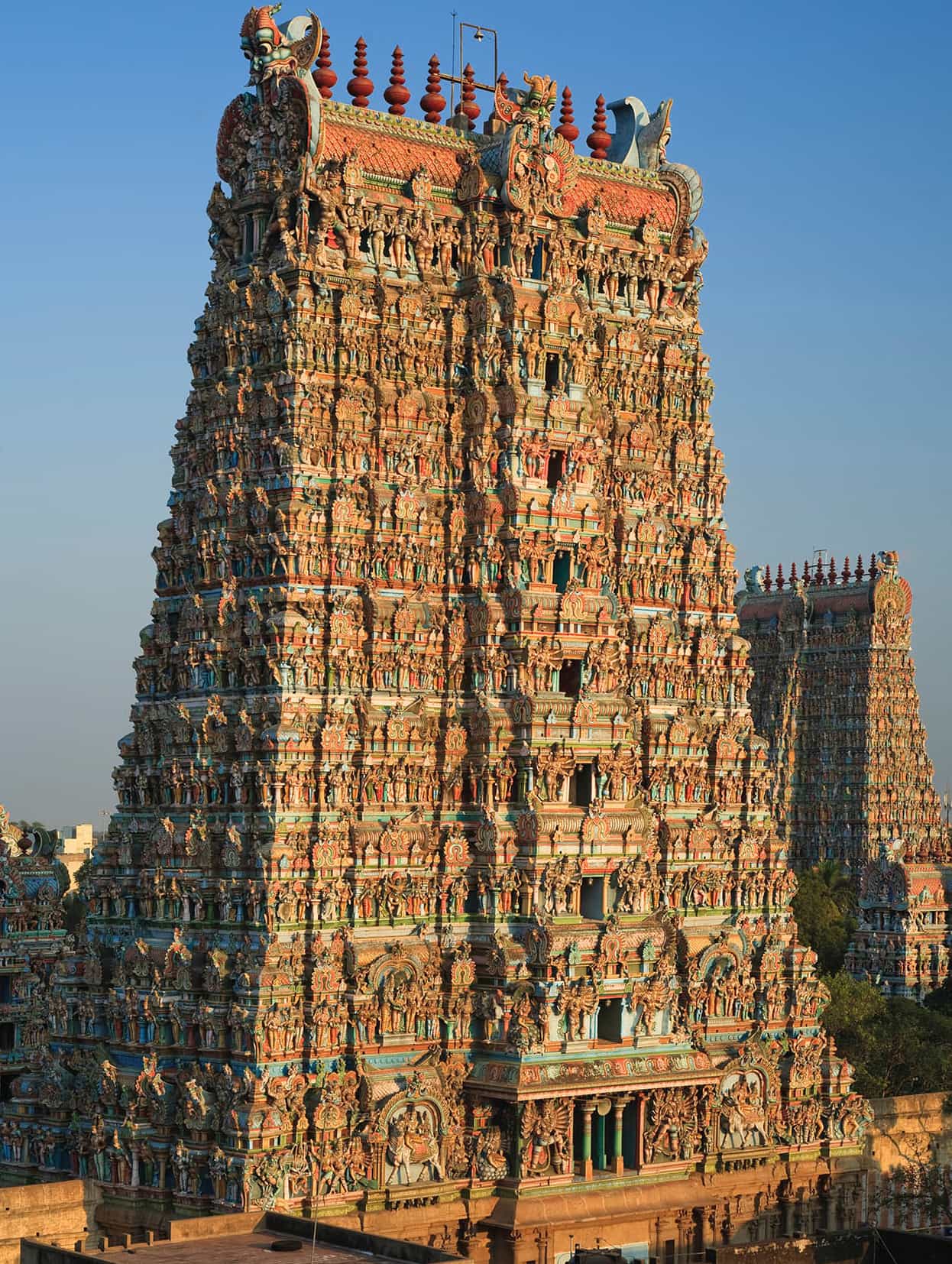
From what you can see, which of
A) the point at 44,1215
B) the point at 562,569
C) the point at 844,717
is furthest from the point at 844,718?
the point at 44,1215

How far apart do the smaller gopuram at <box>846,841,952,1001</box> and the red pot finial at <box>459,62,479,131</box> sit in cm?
5559

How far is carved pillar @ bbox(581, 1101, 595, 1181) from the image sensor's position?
61719 millimetres

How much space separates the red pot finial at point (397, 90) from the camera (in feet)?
220

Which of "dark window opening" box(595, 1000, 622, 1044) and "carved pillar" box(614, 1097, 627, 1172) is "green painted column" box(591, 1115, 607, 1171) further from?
"dark window opening" box(595, 1000, 622, 1044)

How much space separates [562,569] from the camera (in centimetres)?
6544

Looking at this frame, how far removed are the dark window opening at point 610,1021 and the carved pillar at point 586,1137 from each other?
1.69 metres

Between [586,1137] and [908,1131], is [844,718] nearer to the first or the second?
[908,1131]

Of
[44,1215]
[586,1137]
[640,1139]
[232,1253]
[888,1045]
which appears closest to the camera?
[232,1253]

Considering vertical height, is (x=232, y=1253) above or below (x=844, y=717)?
below

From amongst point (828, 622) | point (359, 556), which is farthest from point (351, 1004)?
point (828, 622)

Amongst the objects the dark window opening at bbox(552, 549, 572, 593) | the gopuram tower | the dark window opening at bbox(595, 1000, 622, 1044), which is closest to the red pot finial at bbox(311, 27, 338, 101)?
the gopuram tower

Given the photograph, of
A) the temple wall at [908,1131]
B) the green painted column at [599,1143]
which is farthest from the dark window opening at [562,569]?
the temple wall at [908,1131]

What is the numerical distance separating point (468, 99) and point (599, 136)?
16.6 ft

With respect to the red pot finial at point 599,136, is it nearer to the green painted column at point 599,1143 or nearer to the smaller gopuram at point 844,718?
the green painted column at point 599,1143
